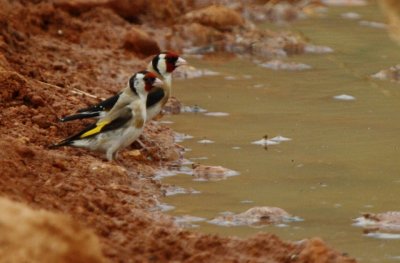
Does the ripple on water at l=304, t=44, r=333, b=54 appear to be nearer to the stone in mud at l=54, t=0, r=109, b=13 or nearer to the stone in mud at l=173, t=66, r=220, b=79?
the stone in mud at l=173, t=66, r=220, b=79

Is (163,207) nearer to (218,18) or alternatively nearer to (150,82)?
(150,82)

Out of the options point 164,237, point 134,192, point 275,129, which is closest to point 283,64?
point 275,129

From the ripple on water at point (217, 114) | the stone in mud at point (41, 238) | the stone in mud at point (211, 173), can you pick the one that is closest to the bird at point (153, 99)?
the ripple on water at point (217, 114)

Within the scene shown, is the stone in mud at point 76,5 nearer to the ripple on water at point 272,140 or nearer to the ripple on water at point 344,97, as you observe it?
the ripple on water at point 344,97

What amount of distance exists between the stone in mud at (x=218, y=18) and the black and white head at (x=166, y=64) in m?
4.48

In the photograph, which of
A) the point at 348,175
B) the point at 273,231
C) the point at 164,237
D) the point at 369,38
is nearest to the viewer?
the point at 164,237

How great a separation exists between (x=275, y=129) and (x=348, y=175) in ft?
6.29

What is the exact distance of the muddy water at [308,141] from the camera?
9125mm

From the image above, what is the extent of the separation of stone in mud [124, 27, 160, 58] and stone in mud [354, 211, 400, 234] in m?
7.08

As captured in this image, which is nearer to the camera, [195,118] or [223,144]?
[223,144]

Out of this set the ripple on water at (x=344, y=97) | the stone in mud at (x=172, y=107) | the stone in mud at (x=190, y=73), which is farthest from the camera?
the stone in mud at (x=190, y=73)

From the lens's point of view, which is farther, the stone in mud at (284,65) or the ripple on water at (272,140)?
the stone in mud at (284,65)

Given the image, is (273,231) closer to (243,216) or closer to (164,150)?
(243,216)

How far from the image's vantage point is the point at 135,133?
1053 cm
